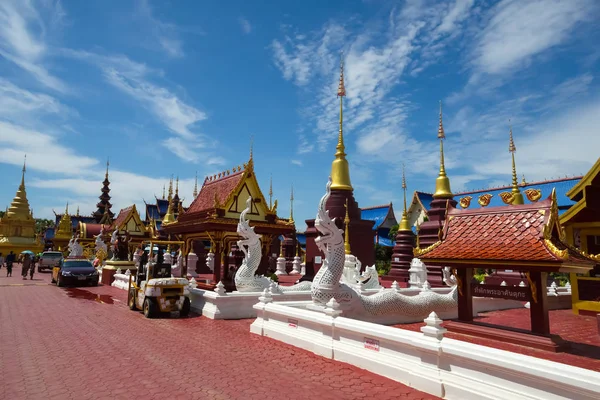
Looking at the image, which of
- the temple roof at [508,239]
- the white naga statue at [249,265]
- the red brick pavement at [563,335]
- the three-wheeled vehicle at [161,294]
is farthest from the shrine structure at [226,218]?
the temple roof at [508,239]

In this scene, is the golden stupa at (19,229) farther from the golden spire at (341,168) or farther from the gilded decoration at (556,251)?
the gilded decoration at (556,251)

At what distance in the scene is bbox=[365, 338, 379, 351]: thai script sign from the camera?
6.75 metres

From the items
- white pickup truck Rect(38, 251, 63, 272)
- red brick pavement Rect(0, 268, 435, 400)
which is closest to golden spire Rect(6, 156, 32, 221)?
white pickup truck Rect(38, 251, 63, 272)

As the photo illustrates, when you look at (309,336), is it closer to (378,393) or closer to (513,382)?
(378,393)

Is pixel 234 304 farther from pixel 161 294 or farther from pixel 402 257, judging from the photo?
pixel 402 257

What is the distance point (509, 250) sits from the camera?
24.2 feet

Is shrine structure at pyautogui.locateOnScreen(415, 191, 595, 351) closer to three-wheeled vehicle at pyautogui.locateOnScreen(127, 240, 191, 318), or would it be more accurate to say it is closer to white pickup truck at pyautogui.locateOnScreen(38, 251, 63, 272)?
three-wheeled vehicle at pyautogui.locateOnScreen(127, 240, 191, 318)

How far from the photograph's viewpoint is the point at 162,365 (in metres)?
6.88

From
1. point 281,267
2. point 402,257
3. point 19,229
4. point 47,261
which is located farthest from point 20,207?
point 402,257

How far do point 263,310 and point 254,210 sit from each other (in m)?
7.02

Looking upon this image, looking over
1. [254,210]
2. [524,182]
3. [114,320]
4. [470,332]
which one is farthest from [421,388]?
[524,182]

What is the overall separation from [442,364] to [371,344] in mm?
1397

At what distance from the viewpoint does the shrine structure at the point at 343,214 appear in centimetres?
2328

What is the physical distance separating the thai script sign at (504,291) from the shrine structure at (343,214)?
48.0ft
